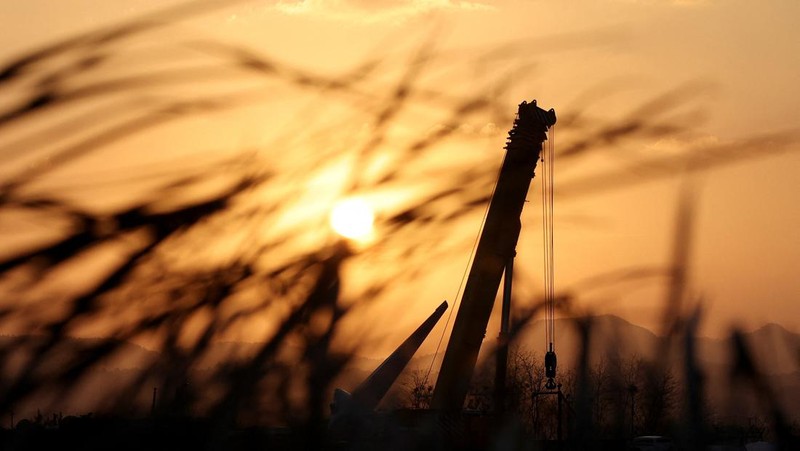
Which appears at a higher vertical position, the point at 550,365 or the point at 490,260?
the point at 490,260

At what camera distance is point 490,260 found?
3409 cm

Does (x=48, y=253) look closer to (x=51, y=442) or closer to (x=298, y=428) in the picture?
(x=298, y=428)

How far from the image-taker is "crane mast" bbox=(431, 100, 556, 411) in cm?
3325

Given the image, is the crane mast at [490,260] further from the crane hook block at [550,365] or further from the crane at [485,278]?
the crane hook block at [550,365]

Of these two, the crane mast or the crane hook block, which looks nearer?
the crane hook block

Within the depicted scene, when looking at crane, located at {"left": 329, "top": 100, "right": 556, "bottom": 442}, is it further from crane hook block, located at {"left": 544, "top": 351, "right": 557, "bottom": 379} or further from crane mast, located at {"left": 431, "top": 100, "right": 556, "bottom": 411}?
crane hook block, located at {"left": 544, "top": 351, "right": 557, "bottom": 379}

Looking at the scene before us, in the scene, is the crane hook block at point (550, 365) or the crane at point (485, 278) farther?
the crane at point (485, 278)

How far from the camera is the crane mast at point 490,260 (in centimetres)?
3325

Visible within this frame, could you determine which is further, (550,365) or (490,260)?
(490,260)

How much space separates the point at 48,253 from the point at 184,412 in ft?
3.46

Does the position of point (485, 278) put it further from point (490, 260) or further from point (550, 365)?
point (550, 365)

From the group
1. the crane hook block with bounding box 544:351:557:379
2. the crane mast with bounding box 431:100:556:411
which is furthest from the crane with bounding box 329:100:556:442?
the crane hook block with bounding box 544:351:557:379

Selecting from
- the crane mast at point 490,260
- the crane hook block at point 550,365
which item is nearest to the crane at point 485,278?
the crane mast at point 490,260

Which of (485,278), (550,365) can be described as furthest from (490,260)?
(550,365)
